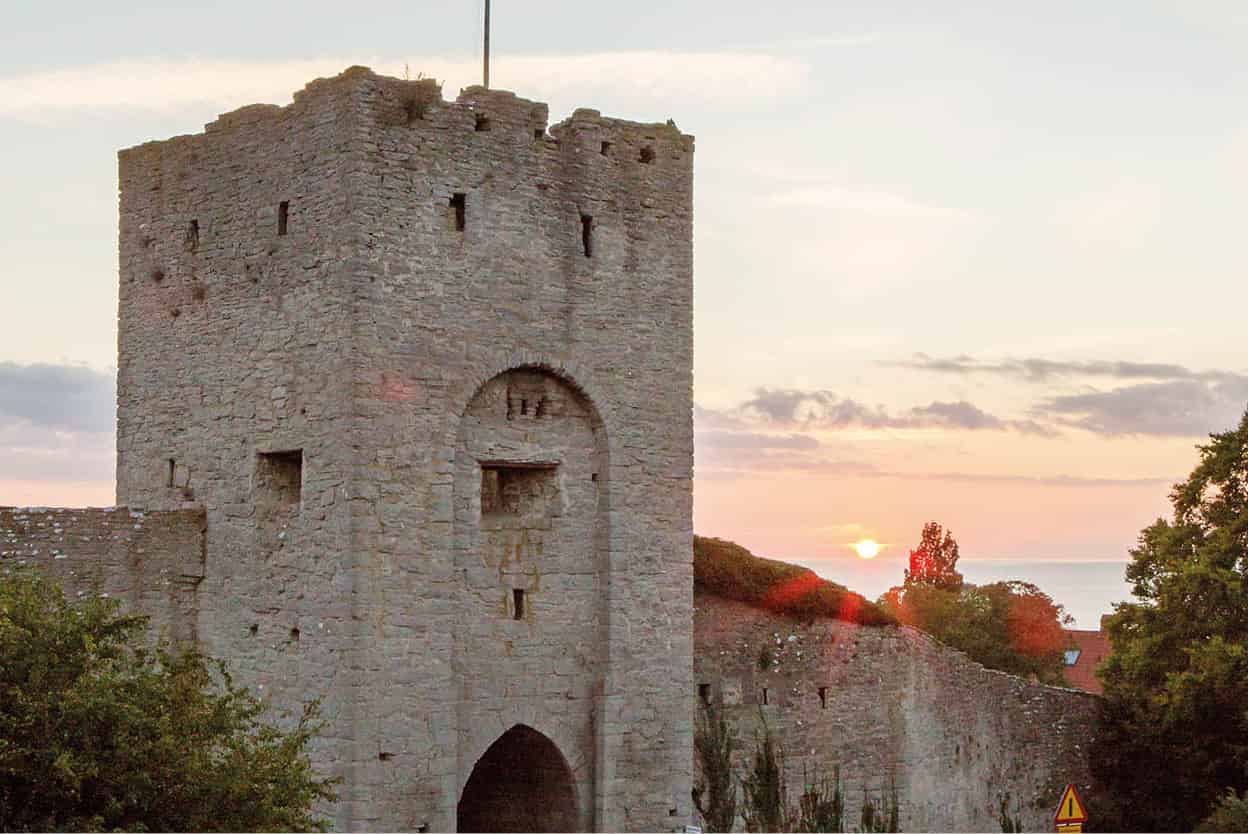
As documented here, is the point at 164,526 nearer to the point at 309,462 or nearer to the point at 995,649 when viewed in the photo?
the point at 309,462

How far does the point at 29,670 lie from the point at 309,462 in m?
6.32

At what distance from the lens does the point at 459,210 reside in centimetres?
2216

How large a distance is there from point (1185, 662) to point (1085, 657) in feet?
105

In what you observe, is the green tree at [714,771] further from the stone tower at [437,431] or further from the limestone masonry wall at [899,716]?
the stone tower at [437,431]

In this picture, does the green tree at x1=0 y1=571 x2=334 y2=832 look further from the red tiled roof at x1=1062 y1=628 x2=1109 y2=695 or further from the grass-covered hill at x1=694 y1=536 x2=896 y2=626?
the red tiled roof at x1=1062 y1=628 x2=1109 y2=695

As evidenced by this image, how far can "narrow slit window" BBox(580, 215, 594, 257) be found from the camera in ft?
75.9

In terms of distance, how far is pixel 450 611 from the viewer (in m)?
21.7

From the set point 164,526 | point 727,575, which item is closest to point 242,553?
point 164,526

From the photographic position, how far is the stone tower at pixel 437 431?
70.0 feet

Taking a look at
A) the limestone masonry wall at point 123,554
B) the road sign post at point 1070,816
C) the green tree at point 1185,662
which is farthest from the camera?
the green tree at point 1185,662

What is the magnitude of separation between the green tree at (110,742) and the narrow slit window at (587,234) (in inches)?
317

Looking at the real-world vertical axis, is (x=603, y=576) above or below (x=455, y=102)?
below

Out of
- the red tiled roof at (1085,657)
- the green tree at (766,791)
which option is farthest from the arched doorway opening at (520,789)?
the red tiled roof at (1085,657)

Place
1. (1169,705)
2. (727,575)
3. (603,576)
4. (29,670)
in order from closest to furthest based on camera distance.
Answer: (29,670), (603,576), (727,575), (1169,705)
